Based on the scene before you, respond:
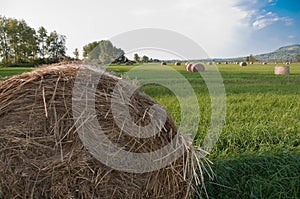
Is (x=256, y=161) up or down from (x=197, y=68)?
down

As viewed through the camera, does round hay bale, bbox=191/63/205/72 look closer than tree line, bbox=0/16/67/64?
Yes

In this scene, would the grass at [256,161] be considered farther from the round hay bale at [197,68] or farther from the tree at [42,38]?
the tree at [42,38]

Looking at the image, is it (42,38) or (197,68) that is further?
(42,38)

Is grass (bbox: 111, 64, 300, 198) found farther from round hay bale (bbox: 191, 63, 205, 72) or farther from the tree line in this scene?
the tree line

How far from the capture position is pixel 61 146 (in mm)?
2121

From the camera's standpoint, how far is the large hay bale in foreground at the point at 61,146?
2.11 meters

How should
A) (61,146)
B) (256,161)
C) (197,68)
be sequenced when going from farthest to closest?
1. (197,68)
2. (256,161)
3. (61,146)

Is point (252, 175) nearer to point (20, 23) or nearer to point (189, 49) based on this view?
point (189, 49)

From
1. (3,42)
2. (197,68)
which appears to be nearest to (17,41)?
(3,42)

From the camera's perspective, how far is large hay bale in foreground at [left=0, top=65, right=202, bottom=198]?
6.92 feet

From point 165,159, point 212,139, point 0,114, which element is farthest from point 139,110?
point 212,139

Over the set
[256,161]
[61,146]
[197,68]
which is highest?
[197,68]

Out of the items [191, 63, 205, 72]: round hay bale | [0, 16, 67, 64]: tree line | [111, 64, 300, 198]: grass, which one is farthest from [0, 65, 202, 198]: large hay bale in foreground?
[0, 16, 67, 64]: tree line

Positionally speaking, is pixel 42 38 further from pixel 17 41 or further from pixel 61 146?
pixel 61 146
